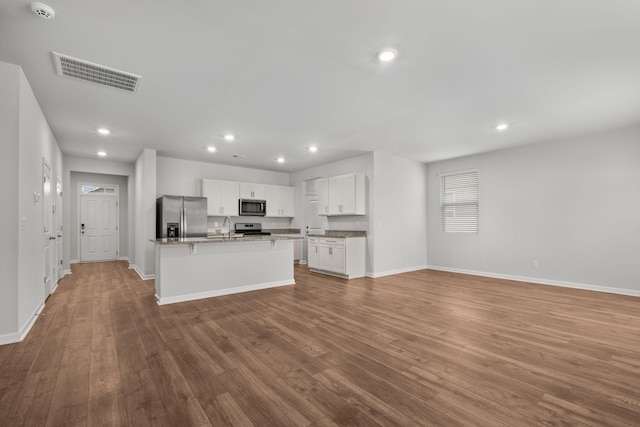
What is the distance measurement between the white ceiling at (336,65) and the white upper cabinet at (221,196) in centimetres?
212

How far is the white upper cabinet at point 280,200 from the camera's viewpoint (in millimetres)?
8273

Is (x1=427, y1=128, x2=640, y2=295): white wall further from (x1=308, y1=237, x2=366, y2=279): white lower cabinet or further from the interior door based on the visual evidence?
the interior door

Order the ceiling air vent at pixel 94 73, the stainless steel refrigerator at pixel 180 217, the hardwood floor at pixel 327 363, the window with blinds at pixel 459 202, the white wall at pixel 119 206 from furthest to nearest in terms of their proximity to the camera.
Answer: the white wall at pixel 119 206 < the window with blinds at pixel 459 202 < the stainless steel refrigerator at pixel 180 217 < the ceiling air vent at pixel 94 73 < the hardwood floor at pixel 327 363

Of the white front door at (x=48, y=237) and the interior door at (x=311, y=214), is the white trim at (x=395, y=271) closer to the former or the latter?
the interior door at (x=311, y=214)

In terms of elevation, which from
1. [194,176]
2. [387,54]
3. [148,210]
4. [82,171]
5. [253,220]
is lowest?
[253,220]

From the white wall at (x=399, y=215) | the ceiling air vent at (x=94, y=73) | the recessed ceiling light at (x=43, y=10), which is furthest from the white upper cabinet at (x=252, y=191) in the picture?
the recessed ceiling light at (x=43, y=10)

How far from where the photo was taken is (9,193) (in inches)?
114

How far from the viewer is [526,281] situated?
5855mm

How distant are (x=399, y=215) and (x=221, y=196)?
4.34 meters

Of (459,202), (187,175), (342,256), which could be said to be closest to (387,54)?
(342,256)

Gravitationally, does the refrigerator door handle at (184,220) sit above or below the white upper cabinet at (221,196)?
below

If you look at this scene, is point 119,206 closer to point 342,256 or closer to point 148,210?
point 148,210

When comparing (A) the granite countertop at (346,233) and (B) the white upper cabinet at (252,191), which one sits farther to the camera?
(B) the white upper cabinet at (252,191)

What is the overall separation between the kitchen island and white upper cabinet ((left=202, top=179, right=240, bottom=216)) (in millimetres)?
2313
